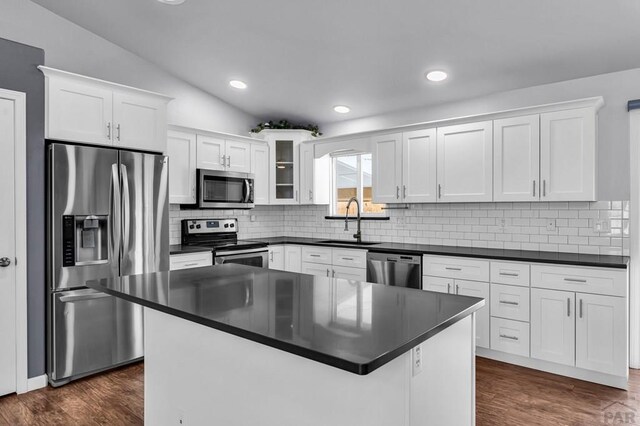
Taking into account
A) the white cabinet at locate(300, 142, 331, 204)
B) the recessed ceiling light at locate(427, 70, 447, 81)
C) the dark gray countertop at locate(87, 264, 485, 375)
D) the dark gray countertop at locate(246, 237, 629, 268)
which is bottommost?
the dark gray countertop at locate(87, 264, 485, 375)

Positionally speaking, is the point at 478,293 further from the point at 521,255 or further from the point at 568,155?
the point at 568,155

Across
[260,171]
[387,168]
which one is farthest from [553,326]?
[260,171]

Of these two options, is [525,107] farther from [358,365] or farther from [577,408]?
[358,365]

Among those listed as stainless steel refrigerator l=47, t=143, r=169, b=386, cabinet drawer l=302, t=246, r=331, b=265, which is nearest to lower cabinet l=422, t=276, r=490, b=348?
cabinet drawer l=302, t=246, r=331, b=265

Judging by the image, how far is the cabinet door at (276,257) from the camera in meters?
4.89

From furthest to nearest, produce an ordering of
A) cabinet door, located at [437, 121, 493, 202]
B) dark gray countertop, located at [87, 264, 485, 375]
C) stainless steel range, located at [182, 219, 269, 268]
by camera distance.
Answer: stainless steel range, located at [182, 219, 269, 268] → cabinet door, located at [437, 121, 493, 202] → dark gray countertop, located at [87, 264, 485, 375]

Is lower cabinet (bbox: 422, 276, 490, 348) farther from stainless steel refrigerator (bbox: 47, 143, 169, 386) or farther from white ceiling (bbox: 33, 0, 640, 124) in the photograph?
stainless steel refrigerator (bbox: 47, 143, 169, 386)

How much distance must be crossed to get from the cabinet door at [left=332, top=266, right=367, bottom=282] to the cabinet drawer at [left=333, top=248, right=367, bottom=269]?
0.04 m

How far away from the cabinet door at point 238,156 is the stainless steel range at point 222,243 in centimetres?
66

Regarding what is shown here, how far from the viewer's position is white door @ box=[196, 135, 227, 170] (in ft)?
14.8

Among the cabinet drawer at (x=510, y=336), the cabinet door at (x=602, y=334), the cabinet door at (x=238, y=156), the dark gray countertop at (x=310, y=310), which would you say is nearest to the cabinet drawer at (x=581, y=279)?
the cabinet door at (x=602, y=334)

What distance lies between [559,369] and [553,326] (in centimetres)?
37

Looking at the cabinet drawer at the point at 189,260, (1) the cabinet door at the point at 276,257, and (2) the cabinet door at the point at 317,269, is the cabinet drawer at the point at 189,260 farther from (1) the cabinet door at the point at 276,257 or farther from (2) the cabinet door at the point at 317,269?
(2) the cabinet door at the point at 317,269

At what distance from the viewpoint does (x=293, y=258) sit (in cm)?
504
